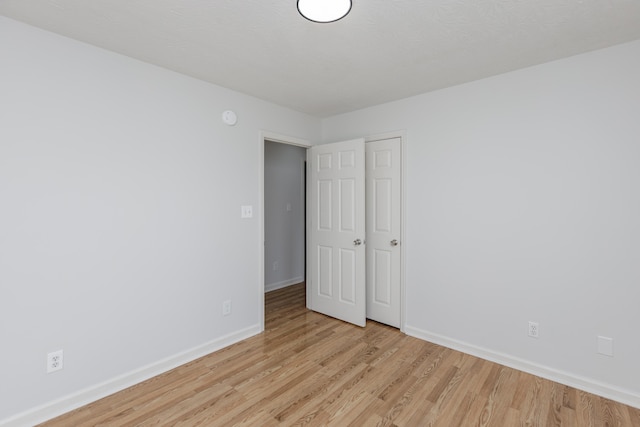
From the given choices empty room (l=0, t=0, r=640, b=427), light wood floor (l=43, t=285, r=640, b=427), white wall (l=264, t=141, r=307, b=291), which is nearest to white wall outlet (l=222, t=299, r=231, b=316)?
empty room (l=0, t=0, r=640, b=427)

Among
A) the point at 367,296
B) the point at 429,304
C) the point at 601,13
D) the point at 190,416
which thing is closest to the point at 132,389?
the point at 190,416

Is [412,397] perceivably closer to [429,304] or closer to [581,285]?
[429,304]

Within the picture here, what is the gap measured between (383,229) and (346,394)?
168 cm

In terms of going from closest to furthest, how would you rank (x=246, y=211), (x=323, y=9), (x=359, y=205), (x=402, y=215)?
(x=323, y=9) < (x=246, y=211) < (x=402, y=215) < (x=359, y=205)

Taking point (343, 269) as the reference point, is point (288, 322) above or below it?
below

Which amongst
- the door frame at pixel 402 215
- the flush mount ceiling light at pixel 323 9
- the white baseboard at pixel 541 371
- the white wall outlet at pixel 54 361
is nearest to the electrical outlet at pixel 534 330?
the white baseboard at pixel 541 371

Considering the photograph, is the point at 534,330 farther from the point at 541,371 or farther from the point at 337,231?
the point at 337,231

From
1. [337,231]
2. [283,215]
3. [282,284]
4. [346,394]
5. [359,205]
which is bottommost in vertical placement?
[346,394]

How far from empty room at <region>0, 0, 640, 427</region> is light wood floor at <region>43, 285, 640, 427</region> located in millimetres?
20

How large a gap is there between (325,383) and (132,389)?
4.54ft

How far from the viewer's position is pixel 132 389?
Answer: 217 cm

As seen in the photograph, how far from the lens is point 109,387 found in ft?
6.93

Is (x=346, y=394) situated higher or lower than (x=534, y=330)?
lower

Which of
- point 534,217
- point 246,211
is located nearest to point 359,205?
point 246,211
